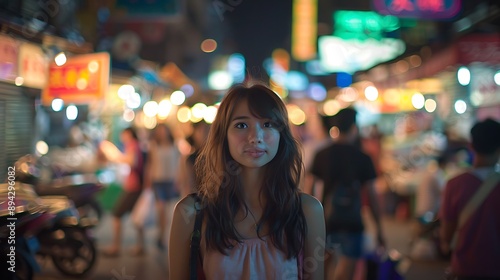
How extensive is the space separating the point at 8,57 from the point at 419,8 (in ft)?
18.9

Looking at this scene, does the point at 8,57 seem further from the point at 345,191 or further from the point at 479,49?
the point at 479,49

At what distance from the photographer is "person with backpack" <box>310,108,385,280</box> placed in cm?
496

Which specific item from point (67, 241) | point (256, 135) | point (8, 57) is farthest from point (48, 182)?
point (256, 135)

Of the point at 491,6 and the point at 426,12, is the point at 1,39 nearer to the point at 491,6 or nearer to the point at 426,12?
the point at 426,12

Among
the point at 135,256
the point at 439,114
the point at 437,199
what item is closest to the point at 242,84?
the point at 135,256

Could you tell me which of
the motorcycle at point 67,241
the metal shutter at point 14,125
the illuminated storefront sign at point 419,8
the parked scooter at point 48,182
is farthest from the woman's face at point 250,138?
the illuminated storefront sign at point 419,8

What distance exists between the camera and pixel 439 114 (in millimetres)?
14109

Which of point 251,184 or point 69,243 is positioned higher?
point 251,184

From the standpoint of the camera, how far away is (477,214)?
343 centimetres

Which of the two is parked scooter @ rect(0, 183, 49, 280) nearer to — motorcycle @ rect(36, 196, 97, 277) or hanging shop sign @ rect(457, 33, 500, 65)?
motorcycle @ rect(36, 196, 97, 277)

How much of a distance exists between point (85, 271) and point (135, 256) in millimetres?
1497

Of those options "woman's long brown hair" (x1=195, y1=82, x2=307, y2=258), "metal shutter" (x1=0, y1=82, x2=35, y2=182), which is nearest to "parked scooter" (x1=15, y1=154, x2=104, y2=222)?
"metal shutter" (x1=0, y1=82, x2=35, y2=182)

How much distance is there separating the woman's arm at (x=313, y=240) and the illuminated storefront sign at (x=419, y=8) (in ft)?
20.8

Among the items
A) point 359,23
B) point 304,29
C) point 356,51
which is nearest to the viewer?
point 359,23
